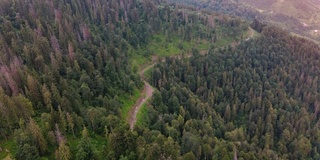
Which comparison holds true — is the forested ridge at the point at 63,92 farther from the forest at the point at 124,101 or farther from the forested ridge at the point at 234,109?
the forested ridge at the point at 234,109

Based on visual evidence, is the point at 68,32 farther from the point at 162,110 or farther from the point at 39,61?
the point at 162,110

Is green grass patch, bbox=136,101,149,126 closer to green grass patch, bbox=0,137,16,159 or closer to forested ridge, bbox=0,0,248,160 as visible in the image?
forested ridge, bbox=0,0,248,160

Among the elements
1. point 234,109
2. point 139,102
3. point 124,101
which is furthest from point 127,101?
point 234,109

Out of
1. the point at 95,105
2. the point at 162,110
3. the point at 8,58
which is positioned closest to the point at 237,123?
the point at 162,110

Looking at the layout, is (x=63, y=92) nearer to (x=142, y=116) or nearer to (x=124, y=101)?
(x=124, y=101)

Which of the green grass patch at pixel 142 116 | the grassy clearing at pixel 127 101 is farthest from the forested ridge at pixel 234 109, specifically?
the grassy clearing at pixel 127 101

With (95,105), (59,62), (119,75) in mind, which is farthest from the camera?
(119,75)
